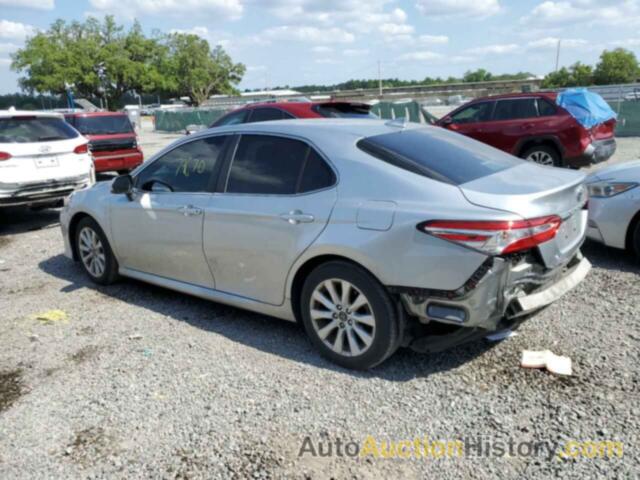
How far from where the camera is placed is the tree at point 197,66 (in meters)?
73.1

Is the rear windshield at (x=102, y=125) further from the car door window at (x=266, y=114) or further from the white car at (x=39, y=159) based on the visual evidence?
the car door window at (x=266, y=114)

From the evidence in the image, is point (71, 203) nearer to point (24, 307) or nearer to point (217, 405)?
point (24, 307)

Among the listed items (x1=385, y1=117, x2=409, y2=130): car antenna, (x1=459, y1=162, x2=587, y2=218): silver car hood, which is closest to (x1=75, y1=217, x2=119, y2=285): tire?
(x1=385, y1=117, x2=409, y2=130): car antenna

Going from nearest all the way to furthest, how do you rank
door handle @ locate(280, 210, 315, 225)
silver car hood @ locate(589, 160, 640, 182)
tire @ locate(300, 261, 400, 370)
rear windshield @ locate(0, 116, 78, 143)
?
tire @ locate(300, 261, 400, 370)
door handle @ locate(280, 210, 315, 225)
silver car hood @ locate(589, 160, 640, 182)
rear windshield @ locate(0, 116, 78, 143)

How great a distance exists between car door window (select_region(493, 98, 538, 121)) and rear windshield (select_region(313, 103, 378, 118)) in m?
3.92

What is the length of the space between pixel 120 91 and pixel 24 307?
194ft

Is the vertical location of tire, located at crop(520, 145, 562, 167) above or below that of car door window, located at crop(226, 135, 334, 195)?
below

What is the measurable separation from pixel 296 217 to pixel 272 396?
1161mm

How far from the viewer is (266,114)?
8.90m

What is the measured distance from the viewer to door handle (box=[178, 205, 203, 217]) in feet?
14.0

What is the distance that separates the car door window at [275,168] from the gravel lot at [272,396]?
1167 millimetres

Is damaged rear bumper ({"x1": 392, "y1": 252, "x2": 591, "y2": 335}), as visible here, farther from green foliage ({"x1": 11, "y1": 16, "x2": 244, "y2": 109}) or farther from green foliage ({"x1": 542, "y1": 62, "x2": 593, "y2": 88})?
green foliage ({"x1": 542, "y1": 62, "x2": 593, "y2": 88})

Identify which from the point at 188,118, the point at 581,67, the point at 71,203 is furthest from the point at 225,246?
the point at 581,67

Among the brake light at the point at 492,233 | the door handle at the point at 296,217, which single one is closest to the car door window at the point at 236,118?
the door handle at the point at 296,217
